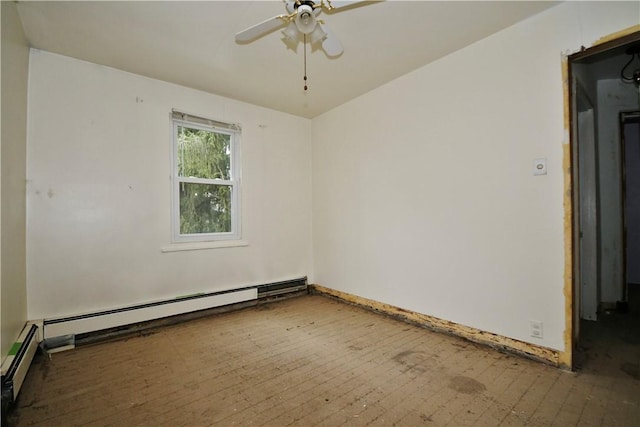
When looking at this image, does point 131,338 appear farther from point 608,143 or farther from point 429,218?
point 608,143

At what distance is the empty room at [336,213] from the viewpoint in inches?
71.4

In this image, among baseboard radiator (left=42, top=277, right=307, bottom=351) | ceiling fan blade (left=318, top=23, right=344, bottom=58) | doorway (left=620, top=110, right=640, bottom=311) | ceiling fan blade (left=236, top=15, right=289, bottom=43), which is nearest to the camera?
ceiling fan blade (left=236, top=15, right=289, bottom=43)

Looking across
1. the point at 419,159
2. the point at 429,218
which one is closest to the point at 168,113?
the point at 419,159

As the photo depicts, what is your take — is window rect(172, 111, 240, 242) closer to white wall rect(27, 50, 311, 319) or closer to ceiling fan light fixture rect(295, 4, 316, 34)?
white wall rect(27, 50, 311, 319)

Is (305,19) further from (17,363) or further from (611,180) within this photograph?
(611,180)

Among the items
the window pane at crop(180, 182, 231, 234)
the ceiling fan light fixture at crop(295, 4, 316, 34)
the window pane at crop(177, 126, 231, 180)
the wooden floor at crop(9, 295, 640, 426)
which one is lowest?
the wooden floor at crop(9, 295, 640, 426)

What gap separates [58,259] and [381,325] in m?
3.05

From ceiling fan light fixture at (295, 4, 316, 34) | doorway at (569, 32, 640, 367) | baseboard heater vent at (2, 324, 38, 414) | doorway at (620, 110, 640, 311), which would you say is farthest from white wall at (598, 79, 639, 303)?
baseboard heater vent at (2, 324, 38, 414)

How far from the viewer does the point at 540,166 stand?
2.10 meters

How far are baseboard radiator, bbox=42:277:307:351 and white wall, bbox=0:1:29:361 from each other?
0.28 m

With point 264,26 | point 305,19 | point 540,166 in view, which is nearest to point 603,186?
point 540,166

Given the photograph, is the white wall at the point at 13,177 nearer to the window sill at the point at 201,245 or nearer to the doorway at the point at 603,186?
the window sill at the point at 201,245

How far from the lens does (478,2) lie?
1980mm

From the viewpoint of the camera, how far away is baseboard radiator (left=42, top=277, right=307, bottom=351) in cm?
243
